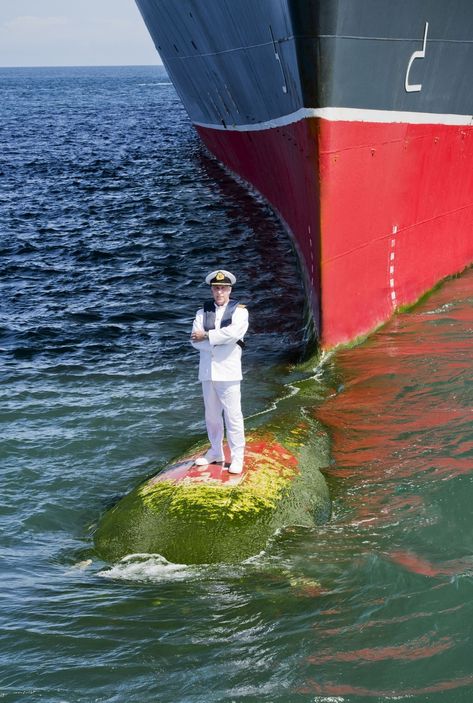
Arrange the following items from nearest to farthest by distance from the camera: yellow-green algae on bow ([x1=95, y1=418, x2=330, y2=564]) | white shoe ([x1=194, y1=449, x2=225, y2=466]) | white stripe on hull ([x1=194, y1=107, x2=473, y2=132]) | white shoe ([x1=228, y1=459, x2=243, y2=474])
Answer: yellow-green algae on bow ([x1=95, y1=418, x2=330, y2=564])
white shoe ([x1=228, y1=459, x2=243, y2=474])
white shoe ([x1=194, y1=449, x2=225, y2=466])
white stripe on hull ([x1=194, y1=107, x2=473, y2=132])

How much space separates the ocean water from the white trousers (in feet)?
2.83

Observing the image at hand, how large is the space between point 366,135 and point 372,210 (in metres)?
0.97

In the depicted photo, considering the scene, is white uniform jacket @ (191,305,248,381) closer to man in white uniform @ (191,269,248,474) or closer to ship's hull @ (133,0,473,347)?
man in white uniform @ (191,269,248,474)

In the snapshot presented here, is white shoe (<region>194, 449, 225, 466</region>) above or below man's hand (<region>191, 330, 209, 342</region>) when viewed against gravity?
below

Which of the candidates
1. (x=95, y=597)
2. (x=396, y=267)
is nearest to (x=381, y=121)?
(x=396, y=267)

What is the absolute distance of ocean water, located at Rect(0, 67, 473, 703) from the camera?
5662mm

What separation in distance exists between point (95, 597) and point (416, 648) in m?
2.37

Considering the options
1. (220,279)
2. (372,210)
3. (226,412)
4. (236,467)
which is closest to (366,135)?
(372,210)

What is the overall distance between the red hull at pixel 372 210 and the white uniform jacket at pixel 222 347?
398 centimetres

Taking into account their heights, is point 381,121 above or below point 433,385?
above

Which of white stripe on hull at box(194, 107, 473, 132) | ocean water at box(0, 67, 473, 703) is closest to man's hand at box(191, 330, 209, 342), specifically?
ocean water at box(0, 67, 473, 703)

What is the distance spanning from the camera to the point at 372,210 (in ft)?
37.5

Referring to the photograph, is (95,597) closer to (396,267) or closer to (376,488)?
(376,488)

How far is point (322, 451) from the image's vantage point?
29.1ft
